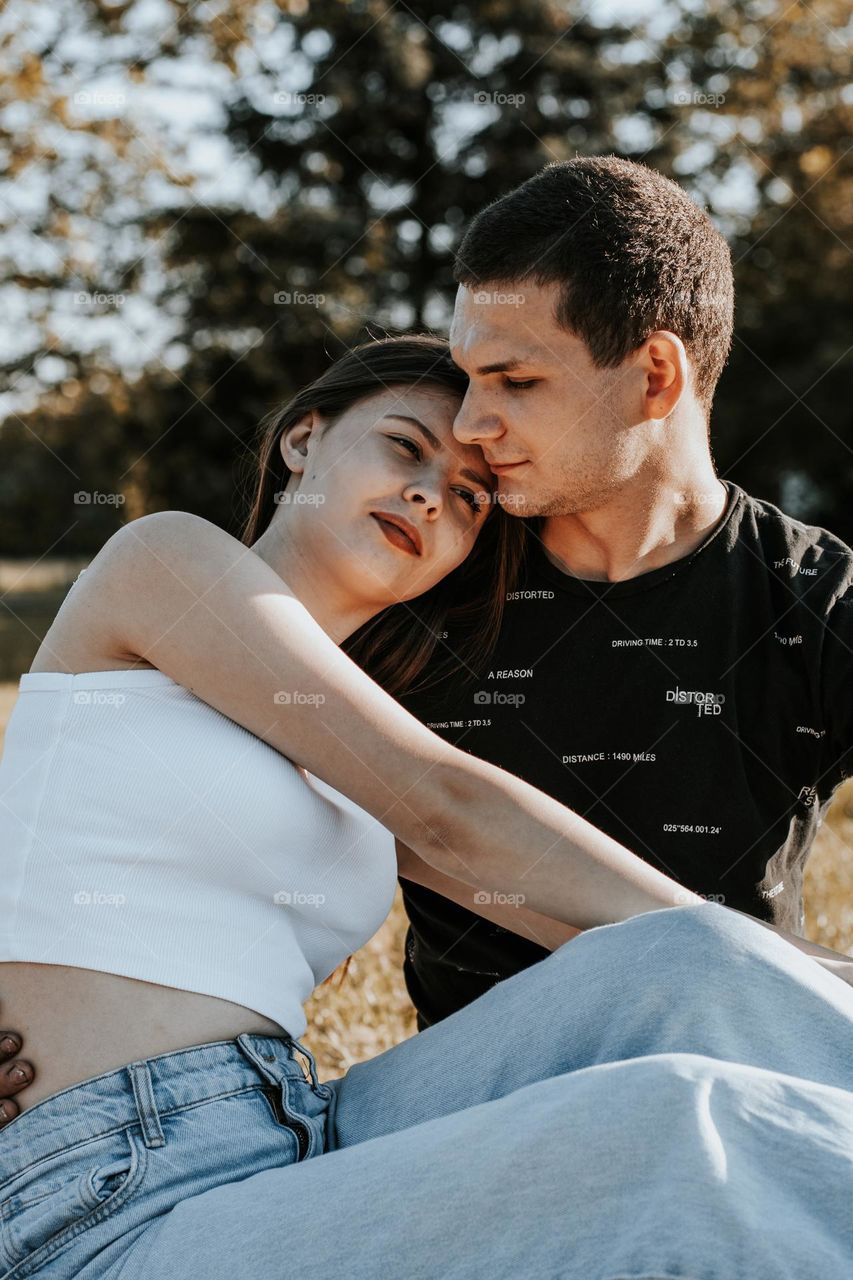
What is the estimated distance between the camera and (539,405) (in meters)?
2.76

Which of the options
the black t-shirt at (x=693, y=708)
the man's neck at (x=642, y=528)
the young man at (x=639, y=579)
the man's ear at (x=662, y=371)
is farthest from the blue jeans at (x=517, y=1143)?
the man's ear at (x=662, y=371)

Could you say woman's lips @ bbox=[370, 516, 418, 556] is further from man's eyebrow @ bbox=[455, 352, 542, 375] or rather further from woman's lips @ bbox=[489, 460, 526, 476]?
man's eyebrow @ bbox=[455, 352, 542, 375]

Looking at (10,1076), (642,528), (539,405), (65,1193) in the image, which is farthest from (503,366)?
(65,1193)

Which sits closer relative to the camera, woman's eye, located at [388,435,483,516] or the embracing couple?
the embracing couple

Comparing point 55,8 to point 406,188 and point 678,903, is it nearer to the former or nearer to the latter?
A: point 678,903

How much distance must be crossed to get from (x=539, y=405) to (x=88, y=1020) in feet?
5.02

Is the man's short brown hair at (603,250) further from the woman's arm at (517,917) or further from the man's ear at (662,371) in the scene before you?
the woman's arm at (517,917)

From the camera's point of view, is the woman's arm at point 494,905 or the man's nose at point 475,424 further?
the man's nose at point 475,424

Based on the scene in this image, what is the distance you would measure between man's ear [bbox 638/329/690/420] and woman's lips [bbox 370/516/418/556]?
2.05ft

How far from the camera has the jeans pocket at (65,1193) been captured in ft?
5.59

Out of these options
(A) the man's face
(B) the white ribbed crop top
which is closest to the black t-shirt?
(A) the man's face

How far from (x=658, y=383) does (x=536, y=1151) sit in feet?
5.89

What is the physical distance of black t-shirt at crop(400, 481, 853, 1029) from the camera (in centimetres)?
282

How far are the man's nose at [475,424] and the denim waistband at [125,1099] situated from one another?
1.31 metres
